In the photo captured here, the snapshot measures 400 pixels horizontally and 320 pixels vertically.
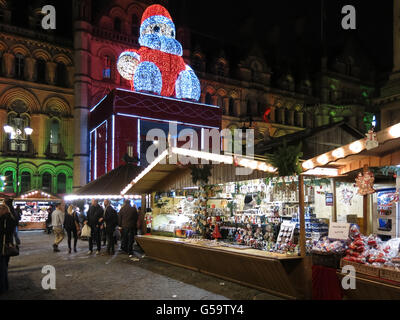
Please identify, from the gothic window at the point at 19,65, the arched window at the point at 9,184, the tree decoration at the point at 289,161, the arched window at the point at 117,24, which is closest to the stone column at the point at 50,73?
the gothic window at the point at 19,65

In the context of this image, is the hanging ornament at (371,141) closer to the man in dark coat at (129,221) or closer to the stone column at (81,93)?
the man in dark coat at (129,221)

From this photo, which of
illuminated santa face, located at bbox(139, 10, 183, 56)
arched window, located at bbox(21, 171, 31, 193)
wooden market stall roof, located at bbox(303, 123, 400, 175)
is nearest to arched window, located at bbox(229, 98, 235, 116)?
illuminated santa face, located at bbox(139, 10, 183, 56)

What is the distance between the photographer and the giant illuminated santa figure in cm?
1920

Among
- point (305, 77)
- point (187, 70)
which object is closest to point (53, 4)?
point (187, 70)

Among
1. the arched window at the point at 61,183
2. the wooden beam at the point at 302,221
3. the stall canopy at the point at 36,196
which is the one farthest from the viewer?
the arched window at the point at 61,183

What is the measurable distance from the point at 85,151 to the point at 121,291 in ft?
69.7

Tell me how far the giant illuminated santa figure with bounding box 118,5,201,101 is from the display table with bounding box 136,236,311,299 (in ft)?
35.5

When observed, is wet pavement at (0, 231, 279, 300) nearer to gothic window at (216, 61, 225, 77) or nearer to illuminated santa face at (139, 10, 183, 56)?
illuminated santa face at (139, 10, 183, 56)

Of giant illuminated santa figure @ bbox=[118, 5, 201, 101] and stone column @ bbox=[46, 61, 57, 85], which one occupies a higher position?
stone column @ bbox=[46, 61, 57, 85]

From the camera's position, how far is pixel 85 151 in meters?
27.7

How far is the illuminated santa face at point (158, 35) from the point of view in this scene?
19203 mm

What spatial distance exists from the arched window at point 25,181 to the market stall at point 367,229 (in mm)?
24472

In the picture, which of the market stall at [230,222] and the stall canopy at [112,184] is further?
the stall canopy at [112,184]

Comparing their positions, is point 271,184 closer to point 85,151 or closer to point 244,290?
point 244,290
